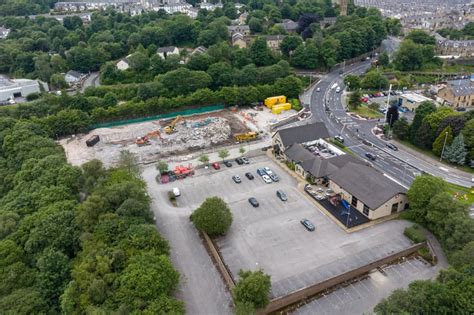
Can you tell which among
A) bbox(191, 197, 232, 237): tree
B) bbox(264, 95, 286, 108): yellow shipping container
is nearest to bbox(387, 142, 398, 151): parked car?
bbox(264, 95, 286, 108): yellow shipping container

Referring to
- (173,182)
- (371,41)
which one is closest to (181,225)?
(173,182)

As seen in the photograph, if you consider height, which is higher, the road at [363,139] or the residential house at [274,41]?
the residential house at [274,41]

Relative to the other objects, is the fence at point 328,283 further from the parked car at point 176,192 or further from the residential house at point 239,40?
the residential house at point 239,40

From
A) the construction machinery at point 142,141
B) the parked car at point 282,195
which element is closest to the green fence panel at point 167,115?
the construction machinery at point 142,141

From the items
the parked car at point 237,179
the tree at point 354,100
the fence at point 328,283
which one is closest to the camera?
the fence at point 328,283

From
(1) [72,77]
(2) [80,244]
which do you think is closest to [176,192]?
(2) [80,244]

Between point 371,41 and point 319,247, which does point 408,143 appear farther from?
point 371,41

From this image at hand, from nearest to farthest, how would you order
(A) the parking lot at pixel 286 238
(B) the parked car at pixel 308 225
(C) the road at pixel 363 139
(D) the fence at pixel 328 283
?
(D) the fence at pixel 328 283 → (A) the parking lot at pixel 286 238 → (B) the parked car at pixel 308 225 → (C) the road at pixel 363 139

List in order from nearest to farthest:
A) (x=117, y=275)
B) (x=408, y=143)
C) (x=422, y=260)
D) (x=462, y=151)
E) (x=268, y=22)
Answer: (x=117, y=275)
(x=422, y=260)
(x=462, y=151)
(x=408, y=143)
(x=268, y=22)
